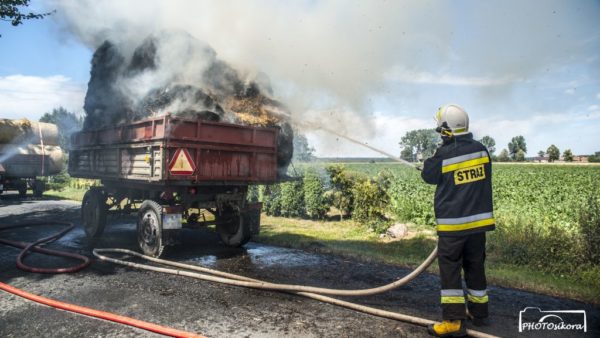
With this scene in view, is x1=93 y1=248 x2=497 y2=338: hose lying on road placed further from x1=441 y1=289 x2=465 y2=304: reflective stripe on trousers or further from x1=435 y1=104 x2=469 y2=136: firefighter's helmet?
x1=435 y1=104 x2=469 y2=136: firefighter's helmet

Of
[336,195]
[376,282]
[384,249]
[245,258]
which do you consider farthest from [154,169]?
[336,195]

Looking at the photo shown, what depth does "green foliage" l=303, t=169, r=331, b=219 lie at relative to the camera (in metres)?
11.8

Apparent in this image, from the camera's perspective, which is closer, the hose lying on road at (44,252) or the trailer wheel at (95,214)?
the hose lying on road at (44,252)

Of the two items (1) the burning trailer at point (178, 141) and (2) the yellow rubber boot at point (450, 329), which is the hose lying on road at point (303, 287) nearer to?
(2) the yellow rubber boot at point (450, 329)

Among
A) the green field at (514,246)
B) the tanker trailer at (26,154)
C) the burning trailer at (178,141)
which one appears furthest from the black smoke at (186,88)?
the tanker trailer at (26,154)

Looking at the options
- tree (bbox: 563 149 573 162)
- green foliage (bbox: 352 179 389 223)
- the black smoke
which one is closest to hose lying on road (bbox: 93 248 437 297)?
the black smoke

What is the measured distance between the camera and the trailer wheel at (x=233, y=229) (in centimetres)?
723

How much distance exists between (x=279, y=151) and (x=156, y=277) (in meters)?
3.26

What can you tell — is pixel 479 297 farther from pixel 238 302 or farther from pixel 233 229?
pixel 233 229

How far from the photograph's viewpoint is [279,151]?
7598 mm

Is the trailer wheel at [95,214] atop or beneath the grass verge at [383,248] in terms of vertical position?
atop

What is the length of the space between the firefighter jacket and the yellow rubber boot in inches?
31.1

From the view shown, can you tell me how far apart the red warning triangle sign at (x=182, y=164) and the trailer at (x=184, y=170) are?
0.05 ft
